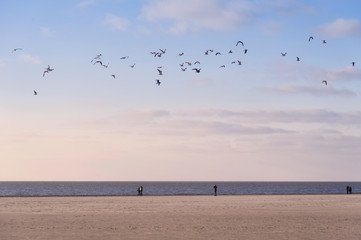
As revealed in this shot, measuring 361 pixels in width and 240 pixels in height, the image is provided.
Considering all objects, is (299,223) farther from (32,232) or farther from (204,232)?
(32,232)

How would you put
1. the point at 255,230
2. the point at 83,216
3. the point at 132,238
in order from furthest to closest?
the point at 83,216 → the point at 255,230 → the point at 132,238

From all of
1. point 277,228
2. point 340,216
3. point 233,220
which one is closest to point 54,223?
point 233,220

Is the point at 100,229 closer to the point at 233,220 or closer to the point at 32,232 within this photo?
the point at 32,232

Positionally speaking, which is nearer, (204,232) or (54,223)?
(204,232)

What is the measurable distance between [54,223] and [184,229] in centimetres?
895

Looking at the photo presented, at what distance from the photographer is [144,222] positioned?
3216 centimetres

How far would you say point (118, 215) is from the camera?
37094mm

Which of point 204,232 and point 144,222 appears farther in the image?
point 144,222

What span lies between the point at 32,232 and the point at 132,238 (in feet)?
19.7

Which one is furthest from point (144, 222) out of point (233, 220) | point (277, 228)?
point (277, 228)

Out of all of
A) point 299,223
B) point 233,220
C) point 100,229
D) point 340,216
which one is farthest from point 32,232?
point 340,216

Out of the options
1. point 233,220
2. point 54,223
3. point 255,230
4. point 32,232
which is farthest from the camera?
point 233,220

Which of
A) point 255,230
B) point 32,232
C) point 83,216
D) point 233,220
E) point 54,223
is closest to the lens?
point 32,232

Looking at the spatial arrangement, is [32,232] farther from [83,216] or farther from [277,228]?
[277,228]
